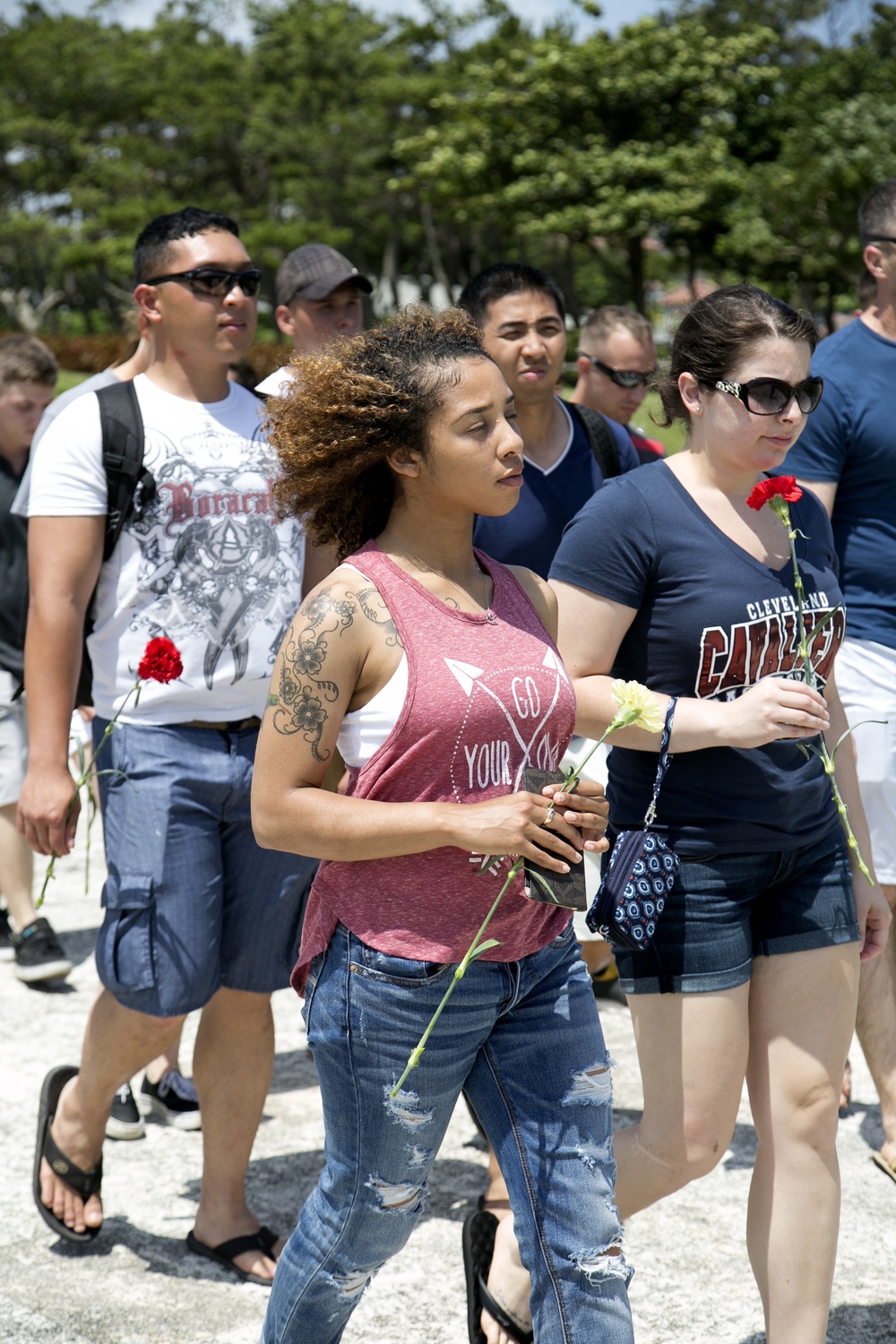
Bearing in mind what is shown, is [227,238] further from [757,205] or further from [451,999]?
[757,205]

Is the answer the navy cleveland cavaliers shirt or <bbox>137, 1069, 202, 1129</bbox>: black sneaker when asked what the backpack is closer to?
the navy cleveland cavaliers shirt

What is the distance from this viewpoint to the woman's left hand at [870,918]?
2.88 m

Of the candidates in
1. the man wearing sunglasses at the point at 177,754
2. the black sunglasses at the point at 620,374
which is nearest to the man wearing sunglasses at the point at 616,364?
the black sunglasses at the point at 620,374

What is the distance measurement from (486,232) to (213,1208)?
54136 millimetres

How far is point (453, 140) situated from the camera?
4241 cm

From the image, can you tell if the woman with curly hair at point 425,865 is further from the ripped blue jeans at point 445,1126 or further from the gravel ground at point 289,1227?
the gravel ground at point 289,1227

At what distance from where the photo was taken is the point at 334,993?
2295 millimetres

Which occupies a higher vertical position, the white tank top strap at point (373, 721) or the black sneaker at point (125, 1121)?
the white tank top strap at point (373, 721)

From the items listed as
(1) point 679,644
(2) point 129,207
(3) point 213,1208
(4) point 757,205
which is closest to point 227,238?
(1) point 679,644

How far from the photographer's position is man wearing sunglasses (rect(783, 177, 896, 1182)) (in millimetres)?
3725

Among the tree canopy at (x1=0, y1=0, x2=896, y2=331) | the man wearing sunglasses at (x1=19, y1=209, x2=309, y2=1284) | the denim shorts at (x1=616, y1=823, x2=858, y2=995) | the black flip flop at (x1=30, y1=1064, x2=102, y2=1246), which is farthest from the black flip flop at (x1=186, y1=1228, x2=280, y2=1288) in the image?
the tree canopy at (x1=0, y1=0, x2=896, y2=331)

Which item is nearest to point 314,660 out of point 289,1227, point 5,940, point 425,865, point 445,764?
point 445,764

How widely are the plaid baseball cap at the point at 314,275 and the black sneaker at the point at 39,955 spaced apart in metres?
2.56

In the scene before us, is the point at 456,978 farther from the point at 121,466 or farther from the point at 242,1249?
the point at 121,466
